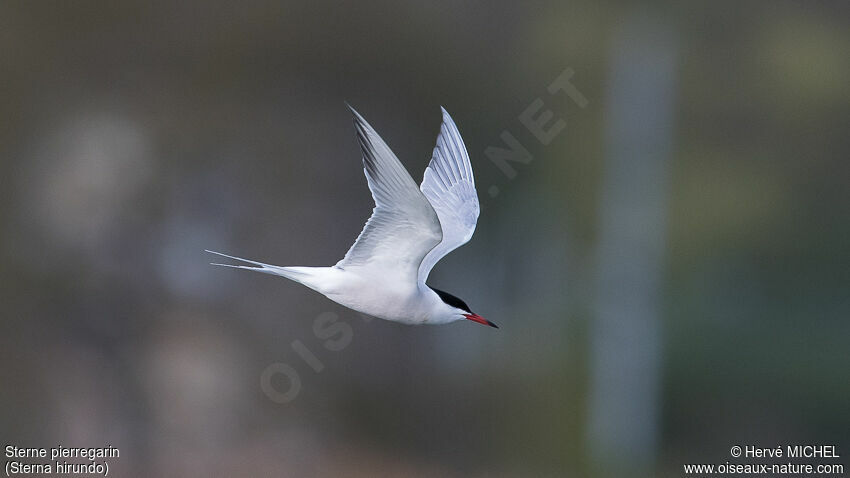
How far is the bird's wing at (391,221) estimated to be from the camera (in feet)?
6.37

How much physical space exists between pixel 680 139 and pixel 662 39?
0.73 meters

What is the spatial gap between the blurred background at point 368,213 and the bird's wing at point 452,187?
107 inches

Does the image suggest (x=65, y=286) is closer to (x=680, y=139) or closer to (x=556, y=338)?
(x=556, y=338)

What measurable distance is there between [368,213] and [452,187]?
3012 millimetres

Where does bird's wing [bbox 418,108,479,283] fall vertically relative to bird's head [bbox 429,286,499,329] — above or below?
above

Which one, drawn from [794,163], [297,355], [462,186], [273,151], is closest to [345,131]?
[273,151]

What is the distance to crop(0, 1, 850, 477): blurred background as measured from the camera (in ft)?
19.2

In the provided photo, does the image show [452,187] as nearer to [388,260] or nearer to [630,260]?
[388,260]

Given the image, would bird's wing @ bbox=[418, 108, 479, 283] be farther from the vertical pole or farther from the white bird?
the vertical pole

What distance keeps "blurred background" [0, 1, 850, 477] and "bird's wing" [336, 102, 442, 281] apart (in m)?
3.30

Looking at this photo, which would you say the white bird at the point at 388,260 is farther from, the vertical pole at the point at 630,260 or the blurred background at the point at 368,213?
the vertical pole at the point at 630,260

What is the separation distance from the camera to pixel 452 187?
2.73 m

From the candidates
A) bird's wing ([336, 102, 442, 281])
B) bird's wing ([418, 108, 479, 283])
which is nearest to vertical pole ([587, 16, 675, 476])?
bird's wing ([418, 108, 479, 283])

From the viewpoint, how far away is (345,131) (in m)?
6.14
